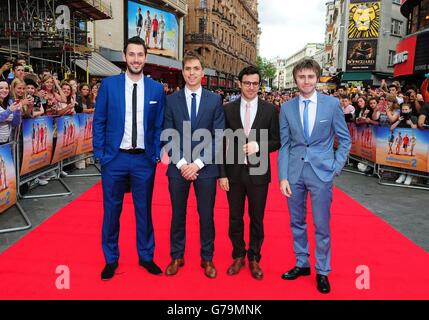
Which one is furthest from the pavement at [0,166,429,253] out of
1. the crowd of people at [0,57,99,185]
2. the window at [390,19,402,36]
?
the window at [390,19,402,36]

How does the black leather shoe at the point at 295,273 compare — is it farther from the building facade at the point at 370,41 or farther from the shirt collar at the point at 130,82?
the building facade at the point at 370,41

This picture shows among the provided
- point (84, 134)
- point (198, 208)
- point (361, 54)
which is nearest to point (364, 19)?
point (361, 54)

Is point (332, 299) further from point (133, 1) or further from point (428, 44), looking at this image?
point (133, 1)

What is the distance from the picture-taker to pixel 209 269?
11.9 ft

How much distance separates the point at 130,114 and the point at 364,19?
133 feet

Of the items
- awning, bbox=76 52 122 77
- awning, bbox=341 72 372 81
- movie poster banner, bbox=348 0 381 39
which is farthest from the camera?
awning, bbox=341 72 372 81

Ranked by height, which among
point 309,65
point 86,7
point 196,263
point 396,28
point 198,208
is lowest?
point 196,263

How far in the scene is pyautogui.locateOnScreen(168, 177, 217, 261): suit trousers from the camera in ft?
11.8

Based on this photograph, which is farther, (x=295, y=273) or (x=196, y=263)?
(x=196, y=263)

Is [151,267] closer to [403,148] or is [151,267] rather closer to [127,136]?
[127,136]

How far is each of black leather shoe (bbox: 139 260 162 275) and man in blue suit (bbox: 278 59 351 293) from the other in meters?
1.44

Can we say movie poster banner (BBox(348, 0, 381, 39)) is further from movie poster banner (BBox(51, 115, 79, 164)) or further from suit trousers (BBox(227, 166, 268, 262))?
suit trousers (BBox(227, 166, 268, 262))

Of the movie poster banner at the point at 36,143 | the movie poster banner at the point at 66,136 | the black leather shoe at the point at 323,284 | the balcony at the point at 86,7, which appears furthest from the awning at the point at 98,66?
the black leather shoe at the point at 323,284

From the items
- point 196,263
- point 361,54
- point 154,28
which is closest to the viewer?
point 196,263
